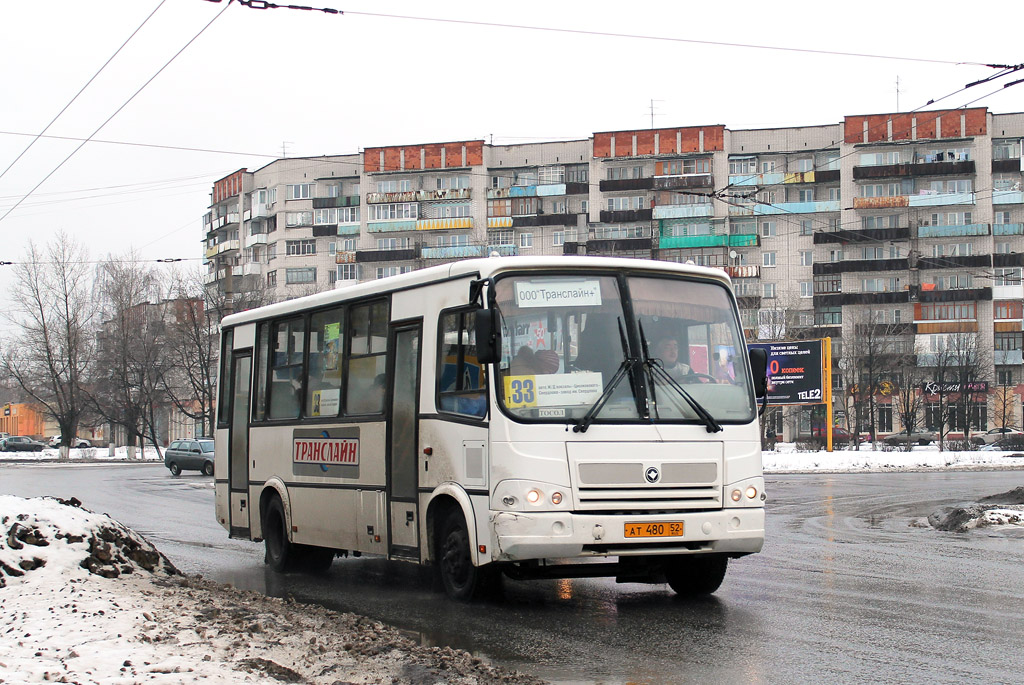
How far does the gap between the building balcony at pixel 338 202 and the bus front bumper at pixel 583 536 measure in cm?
10144

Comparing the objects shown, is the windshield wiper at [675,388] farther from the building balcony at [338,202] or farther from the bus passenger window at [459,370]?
the building balcony at [338,202]

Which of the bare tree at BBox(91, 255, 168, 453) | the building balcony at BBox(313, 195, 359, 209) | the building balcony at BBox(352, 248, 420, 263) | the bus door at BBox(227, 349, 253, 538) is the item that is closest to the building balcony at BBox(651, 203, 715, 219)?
the building balcony at BBox(352, 248, 420, 263)

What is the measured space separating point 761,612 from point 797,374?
3648 cm

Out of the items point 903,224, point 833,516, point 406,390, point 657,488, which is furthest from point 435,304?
point 903,224

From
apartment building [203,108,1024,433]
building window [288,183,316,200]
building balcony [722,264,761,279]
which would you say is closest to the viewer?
apartment building [203,108,1024,433]

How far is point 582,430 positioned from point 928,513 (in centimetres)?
1328

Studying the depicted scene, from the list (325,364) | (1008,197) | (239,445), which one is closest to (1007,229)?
(1008,197)

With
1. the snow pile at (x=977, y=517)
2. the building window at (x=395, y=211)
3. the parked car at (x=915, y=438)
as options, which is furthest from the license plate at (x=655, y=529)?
the building window at (x=395, y=211)

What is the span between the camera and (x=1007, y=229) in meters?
95.4

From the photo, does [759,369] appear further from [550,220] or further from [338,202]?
[338,202]

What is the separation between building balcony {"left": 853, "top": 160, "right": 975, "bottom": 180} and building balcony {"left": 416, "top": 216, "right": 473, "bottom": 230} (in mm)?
32370

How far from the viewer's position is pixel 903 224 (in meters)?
96.1

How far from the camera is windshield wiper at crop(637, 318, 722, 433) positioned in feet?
32.1

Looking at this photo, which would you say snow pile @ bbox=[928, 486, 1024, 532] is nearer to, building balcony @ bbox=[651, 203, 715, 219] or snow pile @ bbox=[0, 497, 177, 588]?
snow pile @ bbox=[0, 497, 177, 588]
